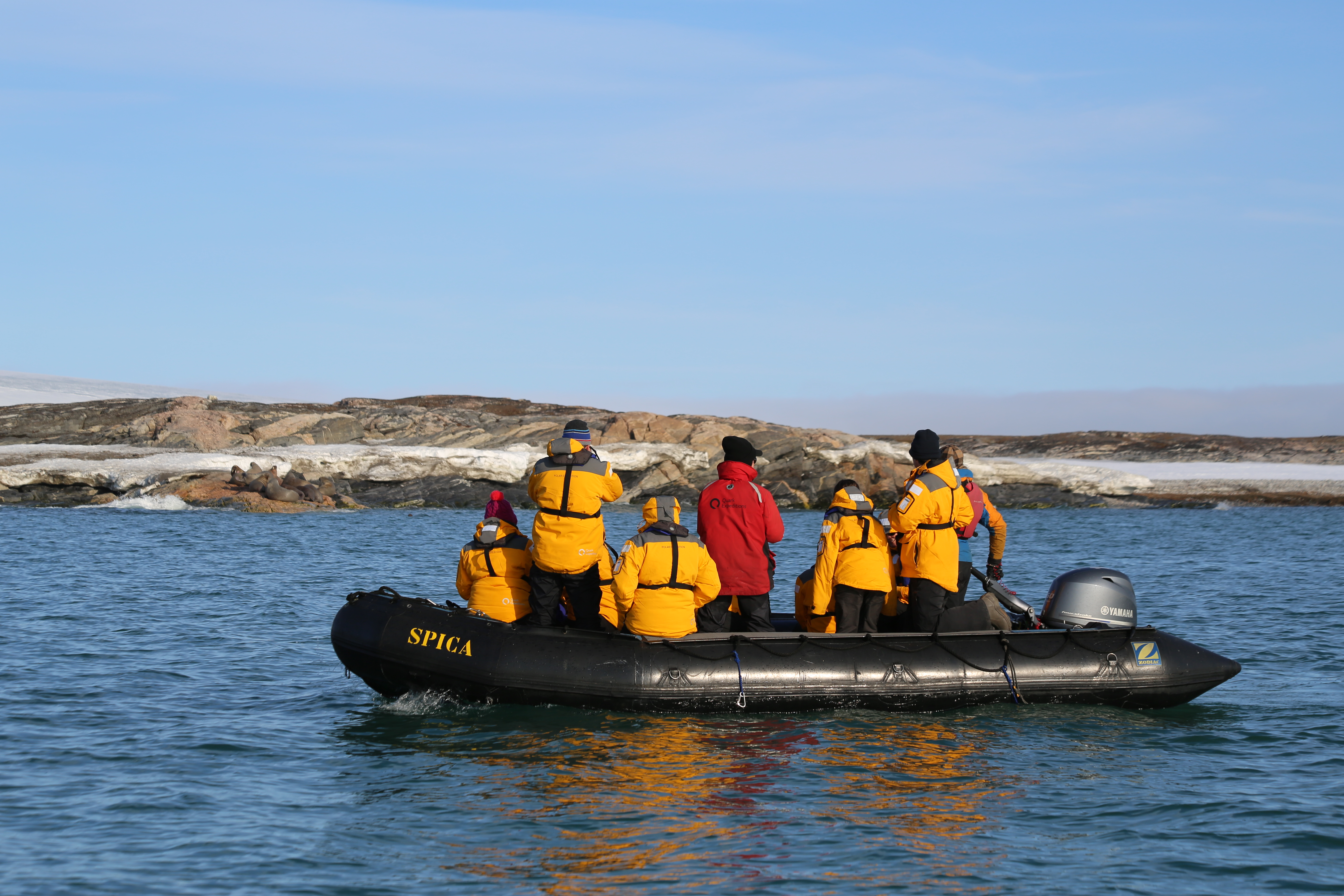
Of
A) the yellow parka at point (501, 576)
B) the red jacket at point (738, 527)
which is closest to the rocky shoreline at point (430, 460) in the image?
the yellow parka at point (501, 576)

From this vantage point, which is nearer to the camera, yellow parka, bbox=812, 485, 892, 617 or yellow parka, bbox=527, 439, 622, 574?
yellow parka, bbox=527, 439, 622, 574

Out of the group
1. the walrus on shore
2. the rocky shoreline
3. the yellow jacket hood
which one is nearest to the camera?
the yellow jacket hood

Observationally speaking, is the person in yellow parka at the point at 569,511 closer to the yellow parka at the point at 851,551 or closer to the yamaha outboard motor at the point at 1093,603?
the yellow parka at the point at 851,551

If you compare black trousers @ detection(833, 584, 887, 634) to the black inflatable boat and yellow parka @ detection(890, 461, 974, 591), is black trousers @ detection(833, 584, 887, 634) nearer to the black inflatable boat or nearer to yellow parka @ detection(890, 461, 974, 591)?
the black inflatable boat

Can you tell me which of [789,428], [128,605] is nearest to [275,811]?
[128,605]

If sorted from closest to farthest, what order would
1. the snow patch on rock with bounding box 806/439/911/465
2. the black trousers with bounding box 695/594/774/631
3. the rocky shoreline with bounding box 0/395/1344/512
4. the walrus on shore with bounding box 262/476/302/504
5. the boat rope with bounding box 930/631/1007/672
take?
the boat rope with bounding box 930/631/1007/672 → the black trousers with bounding box 695/594/774/631 → the walrus on shore with bounding box 262/476/302/504 → the rocky shoreline with bounding box 0/395/1344/512 → the snow patch on rock with bounding box 806/439/911/465

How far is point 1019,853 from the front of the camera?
20.3 ft

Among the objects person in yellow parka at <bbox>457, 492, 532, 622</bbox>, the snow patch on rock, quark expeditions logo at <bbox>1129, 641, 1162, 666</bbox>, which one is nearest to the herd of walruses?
the snow patch on rock

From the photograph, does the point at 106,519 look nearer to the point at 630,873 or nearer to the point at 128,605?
the point at 128,605

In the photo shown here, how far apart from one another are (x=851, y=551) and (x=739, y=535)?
3.08 feet

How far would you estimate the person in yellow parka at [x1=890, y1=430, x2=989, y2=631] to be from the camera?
9.06m

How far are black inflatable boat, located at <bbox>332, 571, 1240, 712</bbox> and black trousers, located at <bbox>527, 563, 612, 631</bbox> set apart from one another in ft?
0.81

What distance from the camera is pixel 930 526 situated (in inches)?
357

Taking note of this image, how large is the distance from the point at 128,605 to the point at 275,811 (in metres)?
9.90
